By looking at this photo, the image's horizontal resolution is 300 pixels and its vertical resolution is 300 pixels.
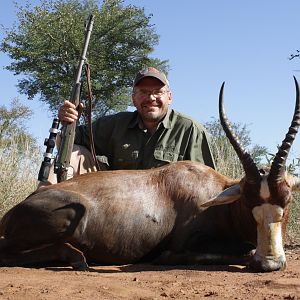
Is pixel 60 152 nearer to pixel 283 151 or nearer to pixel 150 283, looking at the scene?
pixel 283 151

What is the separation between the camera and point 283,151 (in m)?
5.35

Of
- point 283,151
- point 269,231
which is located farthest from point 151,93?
point 269,231

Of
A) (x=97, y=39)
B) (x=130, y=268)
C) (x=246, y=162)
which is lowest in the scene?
(x=130, y=268)

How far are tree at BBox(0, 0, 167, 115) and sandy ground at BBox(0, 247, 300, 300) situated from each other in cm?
2027

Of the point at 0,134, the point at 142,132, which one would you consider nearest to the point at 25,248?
the point at 142,132

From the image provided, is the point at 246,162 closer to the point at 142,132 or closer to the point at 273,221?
the point at 273,221

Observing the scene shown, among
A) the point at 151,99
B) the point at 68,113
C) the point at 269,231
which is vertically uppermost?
the point at 151,99

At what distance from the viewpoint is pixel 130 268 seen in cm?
542

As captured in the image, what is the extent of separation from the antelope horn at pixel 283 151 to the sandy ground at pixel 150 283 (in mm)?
774

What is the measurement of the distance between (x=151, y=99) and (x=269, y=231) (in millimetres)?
2703

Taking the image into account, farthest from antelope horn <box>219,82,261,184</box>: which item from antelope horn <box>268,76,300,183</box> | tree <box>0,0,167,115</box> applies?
tree <box>0,0,167,115</box>

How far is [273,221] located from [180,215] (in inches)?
Answer: 38.5

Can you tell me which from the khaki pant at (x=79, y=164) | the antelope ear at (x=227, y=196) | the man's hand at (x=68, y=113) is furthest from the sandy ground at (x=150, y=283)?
Answer: the man's hand at (x=68, y=113)

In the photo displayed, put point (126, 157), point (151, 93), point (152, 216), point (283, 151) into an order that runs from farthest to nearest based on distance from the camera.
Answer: point (151, 93) < point (126, 157) < point (152, 216) < point (283, 151)
